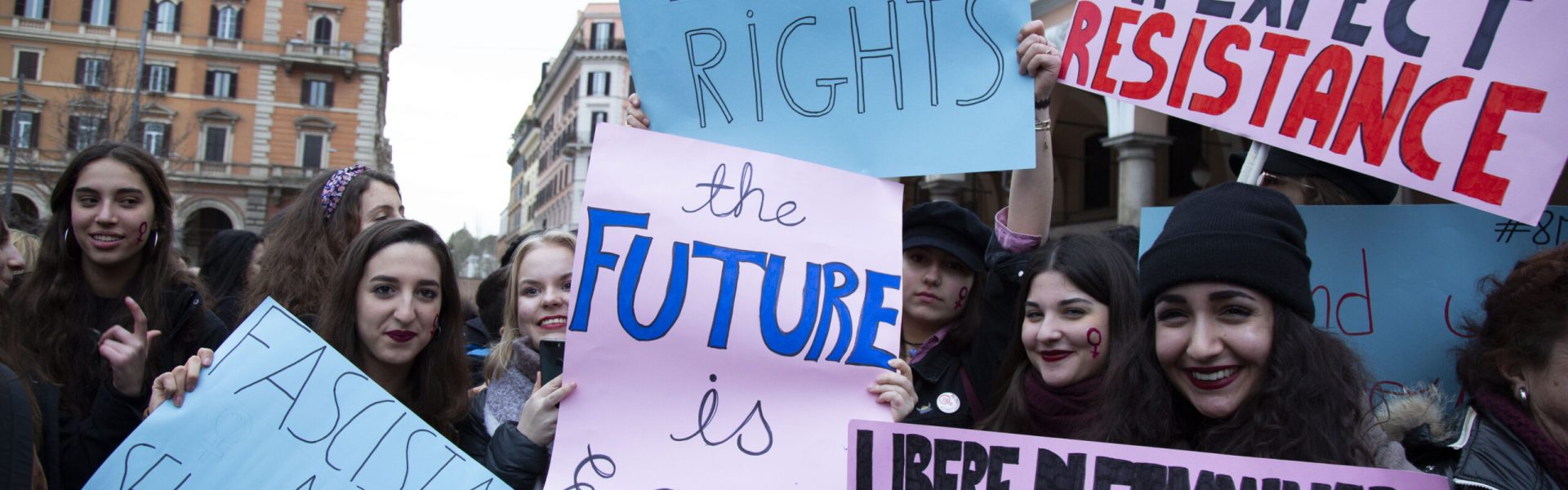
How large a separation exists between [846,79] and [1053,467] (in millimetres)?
940

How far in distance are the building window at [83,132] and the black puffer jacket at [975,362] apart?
27.0m

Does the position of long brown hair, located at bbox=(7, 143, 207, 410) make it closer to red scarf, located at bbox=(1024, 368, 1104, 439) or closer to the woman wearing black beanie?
red scarf, located at bbox=(1024, 368, 1104, 439)

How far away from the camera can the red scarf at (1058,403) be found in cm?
225

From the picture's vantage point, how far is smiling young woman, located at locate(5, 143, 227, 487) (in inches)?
98.8

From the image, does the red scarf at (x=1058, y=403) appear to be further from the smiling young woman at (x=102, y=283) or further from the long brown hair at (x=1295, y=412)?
the smiling young woman at (x=102, y=283)

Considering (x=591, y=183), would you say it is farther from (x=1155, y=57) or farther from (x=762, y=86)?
(x=1155, y=57)

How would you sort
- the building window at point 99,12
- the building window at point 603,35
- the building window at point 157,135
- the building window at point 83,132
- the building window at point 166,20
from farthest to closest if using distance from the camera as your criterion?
the building window at point 603,35, the building window at point 166,20, the building window at point 157,135, the building window at point 99,12, the building window at point 83,132

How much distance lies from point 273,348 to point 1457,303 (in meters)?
2.54

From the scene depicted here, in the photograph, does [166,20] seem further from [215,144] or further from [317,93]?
[317,93]

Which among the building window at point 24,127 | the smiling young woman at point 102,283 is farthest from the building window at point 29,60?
the smiling young woman at point 102,283

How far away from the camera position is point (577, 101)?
62.5 metres

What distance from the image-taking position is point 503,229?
449 feet

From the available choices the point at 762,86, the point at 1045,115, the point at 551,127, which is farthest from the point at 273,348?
the point at 551,127

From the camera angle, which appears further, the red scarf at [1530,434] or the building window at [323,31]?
the building window at [323,31]
